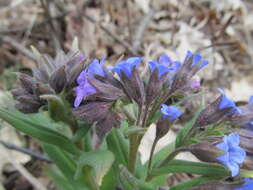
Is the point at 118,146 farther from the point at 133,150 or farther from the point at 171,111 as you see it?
the point at 171,111

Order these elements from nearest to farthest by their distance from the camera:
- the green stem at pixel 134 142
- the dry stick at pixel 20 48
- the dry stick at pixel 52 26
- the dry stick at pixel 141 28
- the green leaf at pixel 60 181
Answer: the green stem at pixel 134 142
the green leaf at pixel 60 181
the dry stick at pixel 20 48
the dry stick at pixel 52 26
the dry stick at pixel 141 28

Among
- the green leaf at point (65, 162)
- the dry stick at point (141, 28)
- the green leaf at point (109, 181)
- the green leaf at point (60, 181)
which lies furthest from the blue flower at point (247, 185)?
the dry stick at point (141, 28)

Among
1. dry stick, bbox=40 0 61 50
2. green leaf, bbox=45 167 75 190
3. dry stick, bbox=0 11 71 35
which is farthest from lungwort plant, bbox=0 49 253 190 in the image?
dry stick, bbox=0 11 71 35

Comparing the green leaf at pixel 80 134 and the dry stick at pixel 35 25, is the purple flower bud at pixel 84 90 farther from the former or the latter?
the dry stick at pixel 35 25

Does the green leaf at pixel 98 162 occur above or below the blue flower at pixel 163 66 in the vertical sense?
below

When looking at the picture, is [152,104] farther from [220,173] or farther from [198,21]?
[198,21]

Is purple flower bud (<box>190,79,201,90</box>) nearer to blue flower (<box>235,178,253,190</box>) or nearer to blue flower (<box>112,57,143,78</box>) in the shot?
blue flower (<box>112,57,143,78</box>)

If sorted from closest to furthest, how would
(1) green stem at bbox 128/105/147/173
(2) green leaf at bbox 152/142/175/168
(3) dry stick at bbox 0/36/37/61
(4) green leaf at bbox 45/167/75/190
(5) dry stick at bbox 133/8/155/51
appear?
(1) green stem at bbox 128/105/147/173
(2) green leaf at bbox 152/142/175/168
(4) green leaf at bbox 45/167/75/190
(3) dry stick at bbox 0/36/37/61
(5) dry stick at bbox 133/8/155/51
